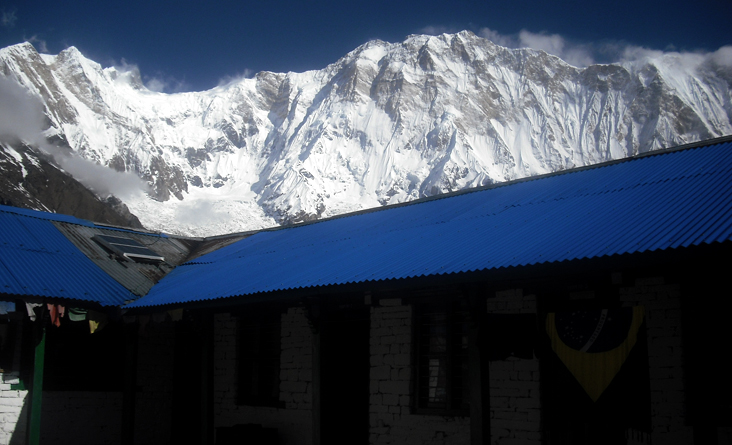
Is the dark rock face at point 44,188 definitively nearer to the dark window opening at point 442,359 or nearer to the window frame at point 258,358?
the window frame at point 258,358

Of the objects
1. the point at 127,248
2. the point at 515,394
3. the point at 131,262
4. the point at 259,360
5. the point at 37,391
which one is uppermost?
the point at 127,248

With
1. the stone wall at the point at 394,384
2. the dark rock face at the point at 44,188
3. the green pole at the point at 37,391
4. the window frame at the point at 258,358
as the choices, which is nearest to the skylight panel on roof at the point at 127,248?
the window frame at the point at 258,358

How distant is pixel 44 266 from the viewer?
13586 millimetres

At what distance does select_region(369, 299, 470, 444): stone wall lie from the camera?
34.2 ft

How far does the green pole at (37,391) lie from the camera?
1203 centimetres

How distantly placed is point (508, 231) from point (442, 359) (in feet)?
7.16

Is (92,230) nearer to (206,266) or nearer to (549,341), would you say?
(206,266)

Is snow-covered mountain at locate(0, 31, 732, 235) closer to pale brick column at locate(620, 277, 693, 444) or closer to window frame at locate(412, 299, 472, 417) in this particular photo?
window frame at locate(412, 299, 472, 417)

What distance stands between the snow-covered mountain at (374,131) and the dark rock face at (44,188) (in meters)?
39.2

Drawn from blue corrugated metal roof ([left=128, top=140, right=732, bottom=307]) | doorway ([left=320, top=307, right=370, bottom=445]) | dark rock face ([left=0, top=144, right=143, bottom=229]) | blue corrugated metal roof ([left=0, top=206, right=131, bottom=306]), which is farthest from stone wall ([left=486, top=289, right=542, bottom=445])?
dark rock face ([left=0, top=144, right=143, bottom=229])

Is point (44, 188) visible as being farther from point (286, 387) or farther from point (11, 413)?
point (286, 387)

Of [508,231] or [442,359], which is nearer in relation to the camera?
[508,231]

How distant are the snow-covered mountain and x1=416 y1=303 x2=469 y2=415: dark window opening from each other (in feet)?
433

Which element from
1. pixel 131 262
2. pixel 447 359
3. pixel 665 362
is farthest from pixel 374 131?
pixel 665 362
